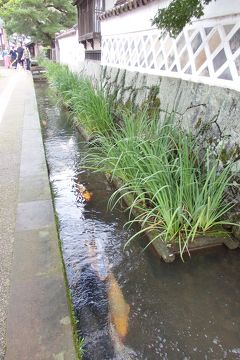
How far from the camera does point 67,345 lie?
1.94m

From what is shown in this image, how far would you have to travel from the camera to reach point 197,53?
428cm

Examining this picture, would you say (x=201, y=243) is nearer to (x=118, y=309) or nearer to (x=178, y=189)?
(x=178, y=189)

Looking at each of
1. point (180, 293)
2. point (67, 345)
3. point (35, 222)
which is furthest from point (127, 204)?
point (67, 345)

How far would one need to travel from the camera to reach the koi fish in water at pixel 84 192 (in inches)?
176

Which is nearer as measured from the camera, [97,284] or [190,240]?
[97,284]

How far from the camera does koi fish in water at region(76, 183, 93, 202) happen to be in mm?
4480

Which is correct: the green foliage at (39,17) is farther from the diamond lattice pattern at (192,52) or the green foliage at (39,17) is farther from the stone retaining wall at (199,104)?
the stone retaining wall at (199,104)

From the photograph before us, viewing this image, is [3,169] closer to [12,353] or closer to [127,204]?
[127,204]

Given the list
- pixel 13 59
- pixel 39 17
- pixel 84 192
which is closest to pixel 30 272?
pixel 84 192

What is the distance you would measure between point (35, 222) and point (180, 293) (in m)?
1.54

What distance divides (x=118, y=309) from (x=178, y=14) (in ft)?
8.48

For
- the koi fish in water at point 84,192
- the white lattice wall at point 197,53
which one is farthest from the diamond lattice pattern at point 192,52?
the koi fish in water at point 84,192

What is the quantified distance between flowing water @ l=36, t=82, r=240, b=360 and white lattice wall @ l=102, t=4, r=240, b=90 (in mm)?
2007

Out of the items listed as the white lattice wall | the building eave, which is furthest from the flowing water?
the building eave
